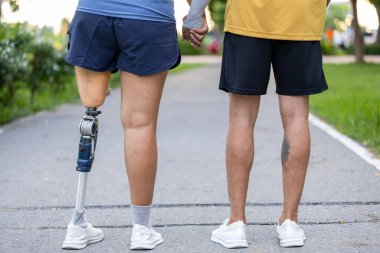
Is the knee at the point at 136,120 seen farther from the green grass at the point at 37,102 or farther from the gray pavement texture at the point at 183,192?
the green grass at the point at 37,102

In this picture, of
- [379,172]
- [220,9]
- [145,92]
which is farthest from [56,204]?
[220,9]

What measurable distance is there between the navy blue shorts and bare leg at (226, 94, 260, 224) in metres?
0.38

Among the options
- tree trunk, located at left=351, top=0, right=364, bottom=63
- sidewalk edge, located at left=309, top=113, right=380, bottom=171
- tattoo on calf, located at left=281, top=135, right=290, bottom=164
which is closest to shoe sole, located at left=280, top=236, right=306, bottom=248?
tattoo on calf, located at left=281, top=135, right=290, bottom=164

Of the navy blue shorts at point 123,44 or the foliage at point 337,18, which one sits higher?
the navy blue shorts at point 123,44

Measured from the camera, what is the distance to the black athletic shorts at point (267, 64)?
12.5 ft

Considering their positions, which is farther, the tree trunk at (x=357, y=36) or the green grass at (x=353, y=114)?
the tree trunk at (x=357, y=36)

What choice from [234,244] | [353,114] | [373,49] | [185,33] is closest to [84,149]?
[185,33]

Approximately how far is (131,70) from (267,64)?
628 millimetres

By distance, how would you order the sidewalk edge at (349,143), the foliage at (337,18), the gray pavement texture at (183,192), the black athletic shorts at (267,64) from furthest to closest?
the foliage at (337,18), the sidewalk edge at (349,143), the gray pavement texture at (183,192), the black athletic shorts at (267,64)

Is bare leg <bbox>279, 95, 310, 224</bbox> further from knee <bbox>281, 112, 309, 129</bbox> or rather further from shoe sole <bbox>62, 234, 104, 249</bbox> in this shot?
shoe sole <bbox>62, 234, 104, 249</bbox>

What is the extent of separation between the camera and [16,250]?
3867 mm

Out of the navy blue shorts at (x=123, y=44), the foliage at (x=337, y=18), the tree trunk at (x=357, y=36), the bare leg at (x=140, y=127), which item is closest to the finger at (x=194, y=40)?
the navy blue shorts at (x=123, y=44)

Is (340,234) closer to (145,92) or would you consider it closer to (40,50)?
(145,92)

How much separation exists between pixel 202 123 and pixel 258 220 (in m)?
5.35
